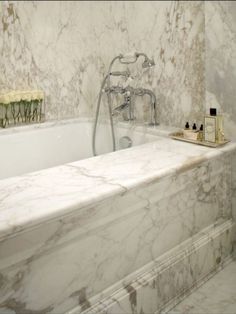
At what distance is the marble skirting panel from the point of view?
1.14 metres

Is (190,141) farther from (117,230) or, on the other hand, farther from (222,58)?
(117,230)

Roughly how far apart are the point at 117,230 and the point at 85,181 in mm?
219

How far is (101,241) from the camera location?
1.35 meters

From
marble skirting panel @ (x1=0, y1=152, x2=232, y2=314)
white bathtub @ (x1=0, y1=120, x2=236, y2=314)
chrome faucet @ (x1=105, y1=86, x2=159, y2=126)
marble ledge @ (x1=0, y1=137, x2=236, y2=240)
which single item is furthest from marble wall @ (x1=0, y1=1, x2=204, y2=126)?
marble skirting panel @ (x1=0, y1=152, x2=232, y2=314)

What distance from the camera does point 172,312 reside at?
1612 millimetres

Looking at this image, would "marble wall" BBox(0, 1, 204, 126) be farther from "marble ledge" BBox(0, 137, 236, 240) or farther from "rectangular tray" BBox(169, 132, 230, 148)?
"marble ledge" BBox(0, 137, 236, 240)

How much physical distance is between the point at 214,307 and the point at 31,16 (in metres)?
2.03

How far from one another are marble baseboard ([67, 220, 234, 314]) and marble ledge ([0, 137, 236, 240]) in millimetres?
390

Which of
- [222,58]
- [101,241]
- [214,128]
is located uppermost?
[222,58]

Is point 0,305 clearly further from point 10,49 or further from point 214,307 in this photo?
point 10,49

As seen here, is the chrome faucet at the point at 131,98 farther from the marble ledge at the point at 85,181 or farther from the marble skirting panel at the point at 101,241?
the marble skirting panel at the point at 101,241

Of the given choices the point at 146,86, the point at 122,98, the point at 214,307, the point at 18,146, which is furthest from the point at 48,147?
the point at 214,307

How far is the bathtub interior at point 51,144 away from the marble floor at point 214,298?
83 cm

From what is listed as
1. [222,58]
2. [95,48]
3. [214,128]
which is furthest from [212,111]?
[95,48]
